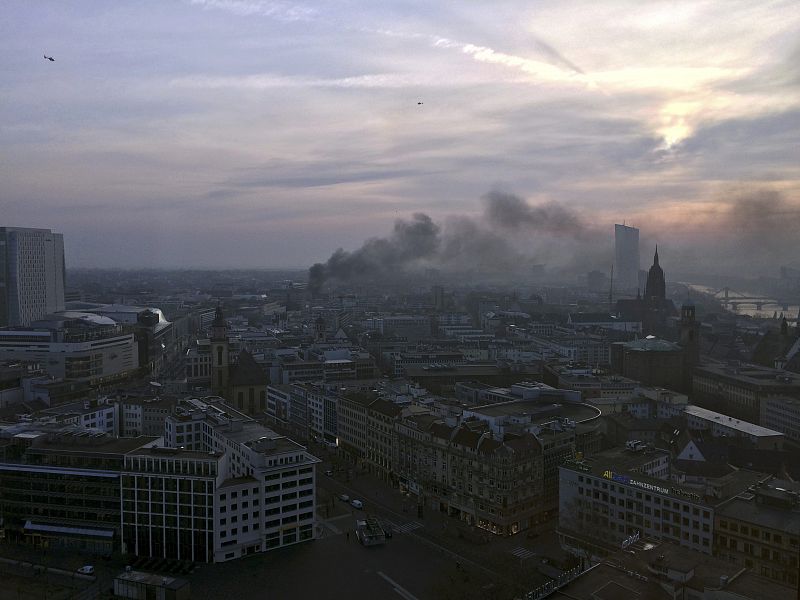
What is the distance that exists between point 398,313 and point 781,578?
69128 millimetres

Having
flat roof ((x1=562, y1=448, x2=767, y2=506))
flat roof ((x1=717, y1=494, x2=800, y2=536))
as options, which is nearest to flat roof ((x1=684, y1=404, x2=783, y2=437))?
flat roof ((x1=562, y1=448, x2=767, y2=506))

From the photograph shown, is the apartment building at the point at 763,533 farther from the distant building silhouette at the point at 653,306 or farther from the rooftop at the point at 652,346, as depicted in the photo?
the distant building silhouette at the point at 653,306

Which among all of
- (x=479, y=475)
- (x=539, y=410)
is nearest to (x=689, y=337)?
(x=539, y=410)

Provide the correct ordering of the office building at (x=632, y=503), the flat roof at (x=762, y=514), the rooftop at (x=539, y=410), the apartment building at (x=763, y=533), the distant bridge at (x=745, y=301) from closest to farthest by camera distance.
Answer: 1. the apartment building at (x=763, y=533)
2. the flat roof at (x=762, y=514)
3. the office building at (x=632, y=503)
4. the rooftop at (x=539, y=410)
5. the distant bridge at (x=745, y=301)

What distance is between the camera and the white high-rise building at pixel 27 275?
232 ft

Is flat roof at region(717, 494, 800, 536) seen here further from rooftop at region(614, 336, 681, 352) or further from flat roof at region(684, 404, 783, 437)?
rooftop at region(614, 336, 681, 352)

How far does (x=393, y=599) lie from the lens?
16.9 m

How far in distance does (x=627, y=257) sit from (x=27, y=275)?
77932 millimetres

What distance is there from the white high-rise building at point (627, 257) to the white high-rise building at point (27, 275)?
71.5m

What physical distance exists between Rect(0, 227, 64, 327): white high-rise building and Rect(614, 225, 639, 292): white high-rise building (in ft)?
234

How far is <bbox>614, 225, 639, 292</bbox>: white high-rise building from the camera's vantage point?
97312mm

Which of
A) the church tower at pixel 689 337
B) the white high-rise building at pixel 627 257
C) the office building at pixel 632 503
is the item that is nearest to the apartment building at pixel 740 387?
the church tower at pixel 689 337

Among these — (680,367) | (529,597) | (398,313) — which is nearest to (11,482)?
(529,597)

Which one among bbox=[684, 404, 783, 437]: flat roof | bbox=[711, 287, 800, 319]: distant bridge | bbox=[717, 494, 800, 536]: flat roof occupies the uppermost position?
bbox=[711, 287, 800, 319]: distant bridge
